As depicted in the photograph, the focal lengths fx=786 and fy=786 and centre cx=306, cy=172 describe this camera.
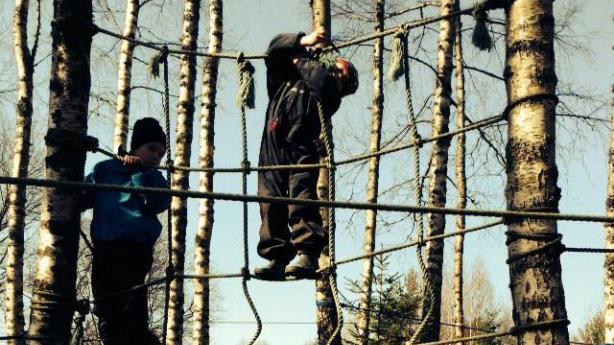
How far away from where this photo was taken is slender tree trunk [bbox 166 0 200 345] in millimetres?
8461

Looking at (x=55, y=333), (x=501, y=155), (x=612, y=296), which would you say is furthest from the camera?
(x=501, y=155)

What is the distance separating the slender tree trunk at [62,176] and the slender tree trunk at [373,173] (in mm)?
7641

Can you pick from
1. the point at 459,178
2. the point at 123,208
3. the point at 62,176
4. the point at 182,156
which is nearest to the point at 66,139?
the point at 62,176

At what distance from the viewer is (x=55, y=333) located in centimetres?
394

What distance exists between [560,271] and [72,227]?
2438 millimetres

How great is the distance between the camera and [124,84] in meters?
9.91

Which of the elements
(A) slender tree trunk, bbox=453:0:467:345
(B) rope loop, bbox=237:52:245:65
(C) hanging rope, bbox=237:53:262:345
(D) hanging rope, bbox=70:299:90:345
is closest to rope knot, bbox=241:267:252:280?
(C) hanging rope, bbox=237:53:262:345

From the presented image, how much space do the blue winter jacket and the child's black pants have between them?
57 mm

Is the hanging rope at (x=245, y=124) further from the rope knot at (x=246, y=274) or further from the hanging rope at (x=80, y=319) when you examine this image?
the hanging rope at (x=80, y=319)

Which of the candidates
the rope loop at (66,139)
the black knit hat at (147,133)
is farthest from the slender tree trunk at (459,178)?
the rope loop at (66,139)

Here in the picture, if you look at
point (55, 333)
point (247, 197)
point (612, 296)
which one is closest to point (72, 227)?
point (55, 333)

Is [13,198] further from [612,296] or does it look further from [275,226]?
[612,296]

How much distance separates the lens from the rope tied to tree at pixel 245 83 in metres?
4.66

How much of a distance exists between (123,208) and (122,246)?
0.20 meters
